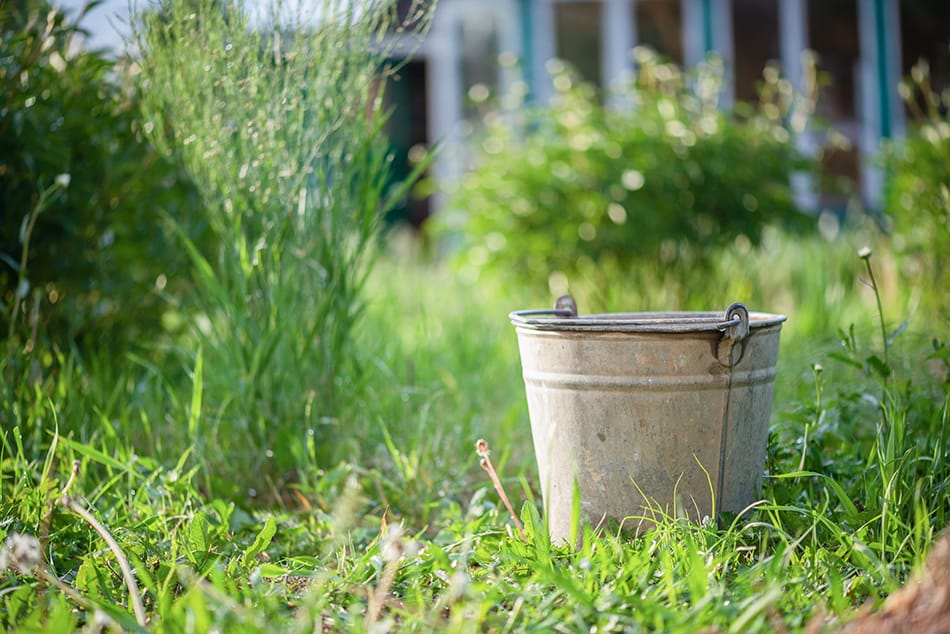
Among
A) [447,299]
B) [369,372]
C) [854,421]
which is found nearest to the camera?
[854,421]

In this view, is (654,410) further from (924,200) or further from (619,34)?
(619,34)

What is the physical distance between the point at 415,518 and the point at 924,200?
9.91 feet

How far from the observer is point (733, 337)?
192 centimetres

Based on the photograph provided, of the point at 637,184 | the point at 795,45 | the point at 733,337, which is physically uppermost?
the point at 795,45

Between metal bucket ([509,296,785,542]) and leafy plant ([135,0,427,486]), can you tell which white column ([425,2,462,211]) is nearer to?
leafy plant ([135,0,427,486])

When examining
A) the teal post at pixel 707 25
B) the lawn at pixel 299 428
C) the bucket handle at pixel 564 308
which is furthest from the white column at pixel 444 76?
the bucket handle at pixel 564 308

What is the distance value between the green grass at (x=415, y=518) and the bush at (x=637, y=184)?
1.47 meters

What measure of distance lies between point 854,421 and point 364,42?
1678 millimetres

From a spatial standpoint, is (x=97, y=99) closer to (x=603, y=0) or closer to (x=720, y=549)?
(x=720, y=549)

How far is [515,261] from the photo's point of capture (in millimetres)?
5145

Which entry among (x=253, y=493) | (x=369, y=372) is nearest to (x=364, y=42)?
(x=369, y=372)

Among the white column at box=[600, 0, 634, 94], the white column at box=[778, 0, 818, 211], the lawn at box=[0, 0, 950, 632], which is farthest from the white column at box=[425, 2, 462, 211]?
the lawn at box=[0, 0, 950, 632]

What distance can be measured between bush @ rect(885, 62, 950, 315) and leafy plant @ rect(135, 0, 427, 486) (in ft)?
8.11

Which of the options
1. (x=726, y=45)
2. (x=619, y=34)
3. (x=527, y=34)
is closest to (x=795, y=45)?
(x=726, y=45)
